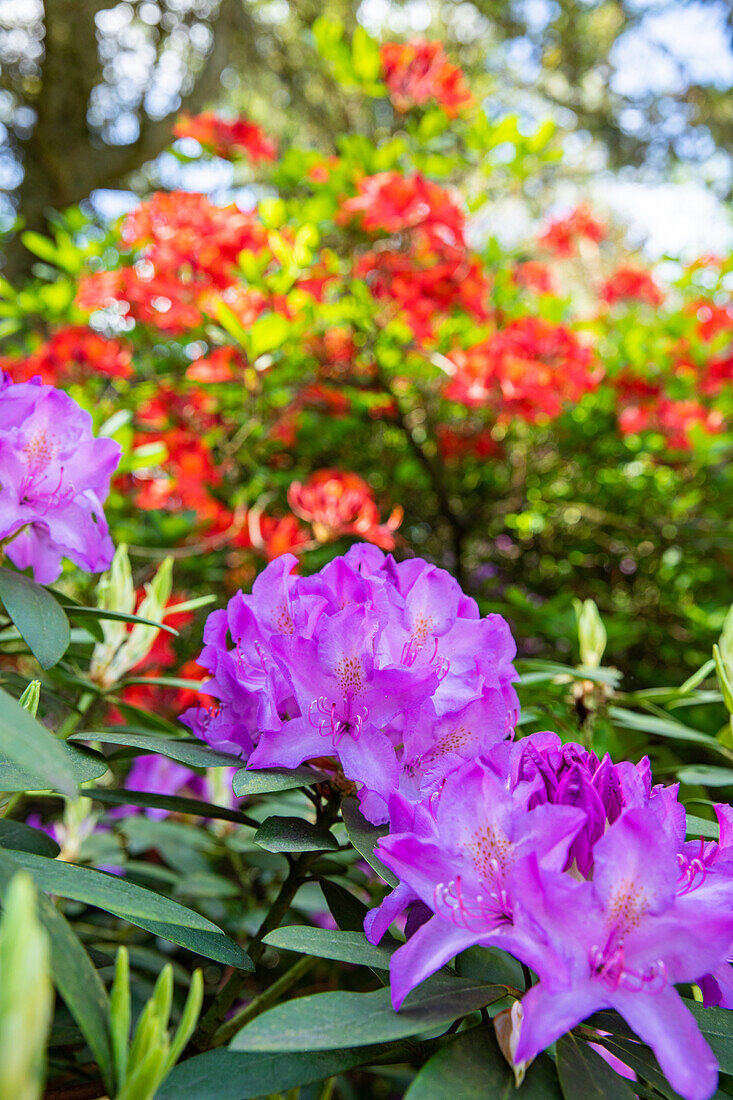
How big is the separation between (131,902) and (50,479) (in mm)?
508

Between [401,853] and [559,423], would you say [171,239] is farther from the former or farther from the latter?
[401,853]

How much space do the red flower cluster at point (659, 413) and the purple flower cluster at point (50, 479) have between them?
2.15 meters

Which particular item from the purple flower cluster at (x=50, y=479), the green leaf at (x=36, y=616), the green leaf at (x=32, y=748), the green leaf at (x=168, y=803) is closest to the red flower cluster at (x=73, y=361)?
the purple flower cluster at (x=50, y=479)

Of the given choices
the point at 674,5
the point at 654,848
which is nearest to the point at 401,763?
the point at 654,848

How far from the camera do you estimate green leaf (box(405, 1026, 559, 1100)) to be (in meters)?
0.47

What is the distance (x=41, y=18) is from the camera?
464 centimetres

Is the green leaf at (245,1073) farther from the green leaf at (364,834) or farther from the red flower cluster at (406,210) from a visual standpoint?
the red flower cluster at (406,210)

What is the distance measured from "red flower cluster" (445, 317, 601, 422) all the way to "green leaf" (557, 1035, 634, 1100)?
78.0 inches

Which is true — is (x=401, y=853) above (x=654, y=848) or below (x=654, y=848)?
below

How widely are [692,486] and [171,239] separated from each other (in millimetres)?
1969

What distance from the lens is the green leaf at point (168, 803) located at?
81cm

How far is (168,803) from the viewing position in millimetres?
809

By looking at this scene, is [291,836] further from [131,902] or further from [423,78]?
[423,78]

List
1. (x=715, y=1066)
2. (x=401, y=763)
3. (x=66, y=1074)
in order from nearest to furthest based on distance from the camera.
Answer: (x=715, y=1066) → (x=401, y=763) → (x=66, y=1074)
